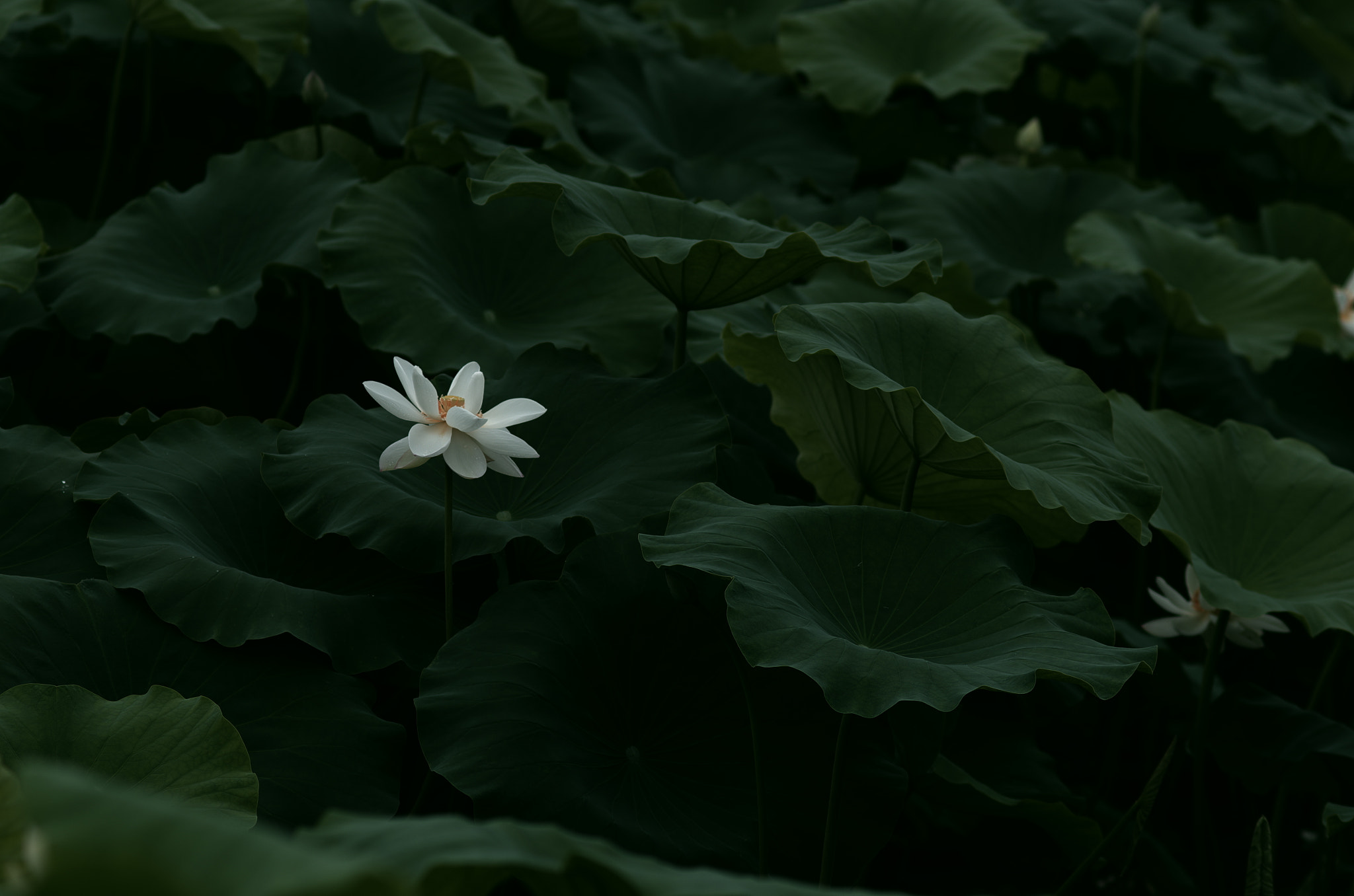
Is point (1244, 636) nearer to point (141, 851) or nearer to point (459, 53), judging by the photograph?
point (141, 851)

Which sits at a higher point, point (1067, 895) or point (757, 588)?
point (757, 588)

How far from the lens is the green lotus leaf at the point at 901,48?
2900 millimetres

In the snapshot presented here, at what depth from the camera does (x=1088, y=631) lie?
4.43 ft

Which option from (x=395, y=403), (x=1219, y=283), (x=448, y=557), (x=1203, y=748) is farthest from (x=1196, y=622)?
(x=395, y=403)

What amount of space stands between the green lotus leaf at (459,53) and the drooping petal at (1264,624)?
1622mm

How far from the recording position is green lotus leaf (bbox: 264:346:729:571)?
143cm

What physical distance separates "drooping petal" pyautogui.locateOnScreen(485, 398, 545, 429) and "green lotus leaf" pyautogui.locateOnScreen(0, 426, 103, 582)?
0.58 metres

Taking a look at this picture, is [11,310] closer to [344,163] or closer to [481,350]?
[344,163]

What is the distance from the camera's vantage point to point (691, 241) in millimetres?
1577

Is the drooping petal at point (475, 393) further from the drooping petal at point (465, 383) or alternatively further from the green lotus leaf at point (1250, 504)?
the green lotus leaf at point (1250, 504)

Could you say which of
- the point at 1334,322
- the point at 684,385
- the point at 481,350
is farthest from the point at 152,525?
the point at 1334,322

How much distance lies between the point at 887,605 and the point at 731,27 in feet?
9.07

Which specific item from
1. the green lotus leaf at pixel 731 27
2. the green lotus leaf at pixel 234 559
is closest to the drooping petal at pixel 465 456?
the green lotus leaf at pixel 234 559

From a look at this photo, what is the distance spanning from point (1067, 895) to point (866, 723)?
2.32ft
